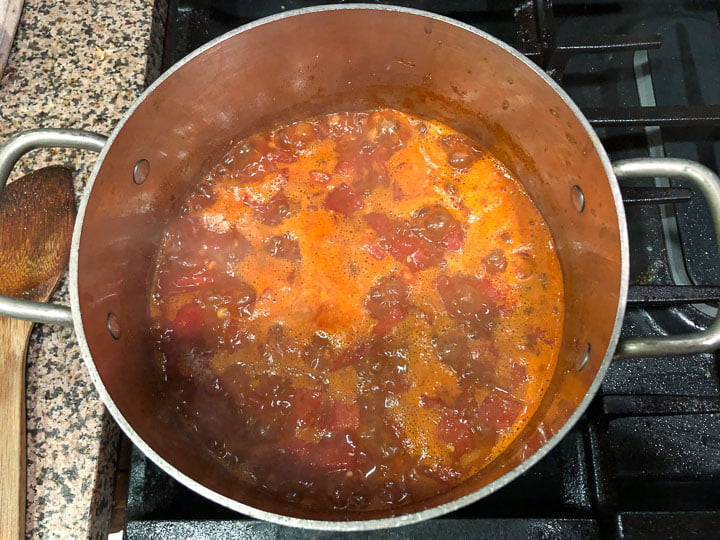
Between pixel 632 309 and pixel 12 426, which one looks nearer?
pixel 12 426

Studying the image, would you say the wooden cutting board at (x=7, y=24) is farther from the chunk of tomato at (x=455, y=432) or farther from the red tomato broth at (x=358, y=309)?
the chunk of tomato at (x=455, y=432)

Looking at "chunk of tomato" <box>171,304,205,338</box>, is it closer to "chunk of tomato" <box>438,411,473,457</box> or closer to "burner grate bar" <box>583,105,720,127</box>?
"chunk of tomato" <box>438,411,473,457</box>

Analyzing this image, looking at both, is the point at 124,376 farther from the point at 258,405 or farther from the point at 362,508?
the point at 362,508

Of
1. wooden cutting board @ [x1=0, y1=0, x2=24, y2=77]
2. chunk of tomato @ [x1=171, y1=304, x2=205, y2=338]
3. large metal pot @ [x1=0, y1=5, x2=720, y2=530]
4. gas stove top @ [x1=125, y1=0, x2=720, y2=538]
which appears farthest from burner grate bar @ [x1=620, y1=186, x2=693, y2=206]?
wooden cutting board @ [x1=0, y1=0, x2=24, y2=77]

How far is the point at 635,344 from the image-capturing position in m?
0.89

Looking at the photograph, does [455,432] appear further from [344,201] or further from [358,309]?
[344,201]

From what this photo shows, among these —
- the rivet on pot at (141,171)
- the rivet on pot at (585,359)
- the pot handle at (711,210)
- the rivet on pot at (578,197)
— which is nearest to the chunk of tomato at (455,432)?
the rivet on pot at (585,359)

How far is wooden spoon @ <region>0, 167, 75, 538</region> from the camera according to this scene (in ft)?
3.49

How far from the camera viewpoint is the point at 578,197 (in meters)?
1.15

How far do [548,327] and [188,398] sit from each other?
2.73 ft

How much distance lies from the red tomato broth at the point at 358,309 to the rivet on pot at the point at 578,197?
0.50 ft

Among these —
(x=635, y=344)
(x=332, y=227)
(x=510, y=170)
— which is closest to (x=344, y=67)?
(x=332, y=227)

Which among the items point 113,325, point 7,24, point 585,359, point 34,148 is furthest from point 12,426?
point 585,359

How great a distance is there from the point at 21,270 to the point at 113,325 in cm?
25
